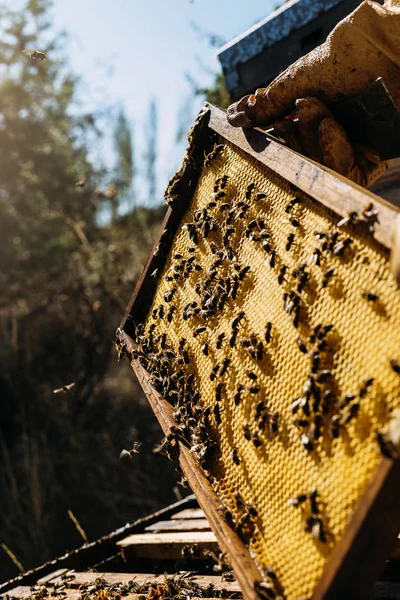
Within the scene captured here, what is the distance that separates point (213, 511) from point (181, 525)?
6.83 feet

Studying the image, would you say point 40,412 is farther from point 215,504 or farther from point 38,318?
point 215,504

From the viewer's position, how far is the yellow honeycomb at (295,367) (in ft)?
6.11

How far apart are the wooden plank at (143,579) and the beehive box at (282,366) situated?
64 centimetres

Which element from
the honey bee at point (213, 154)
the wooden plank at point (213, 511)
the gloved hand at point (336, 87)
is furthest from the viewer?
the honey bee at point (213, 154)

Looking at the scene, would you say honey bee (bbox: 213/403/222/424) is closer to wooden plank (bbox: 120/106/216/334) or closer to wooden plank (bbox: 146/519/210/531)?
wooden plank (bbox: 120/106/216/334)

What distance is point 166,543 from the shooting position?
3893 mm

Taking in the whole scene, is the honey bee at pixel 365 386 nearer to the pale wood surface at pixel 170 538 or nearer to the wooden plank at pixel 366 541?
the wooden plank at pixel 366 541

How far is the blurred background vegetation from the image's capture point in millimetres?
8641

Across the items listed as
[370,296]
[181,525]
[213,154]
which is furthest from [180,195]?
[181,525]

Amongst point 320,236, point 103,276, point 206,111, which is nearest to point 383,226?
point 320,236

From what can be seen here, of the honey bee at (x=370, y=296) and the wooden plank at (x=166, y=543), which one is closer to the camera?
the honey bee at (x=370, y=296)

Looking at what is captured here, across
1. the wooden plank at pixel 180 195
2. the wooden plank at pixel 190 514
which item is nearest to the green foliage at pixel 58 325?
the wooden plank at pixel 190 514

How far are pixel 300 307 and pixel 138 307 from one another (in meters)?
1.53

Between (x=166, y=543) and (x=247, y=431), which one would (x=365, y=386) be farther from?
(x=166, y=543)
